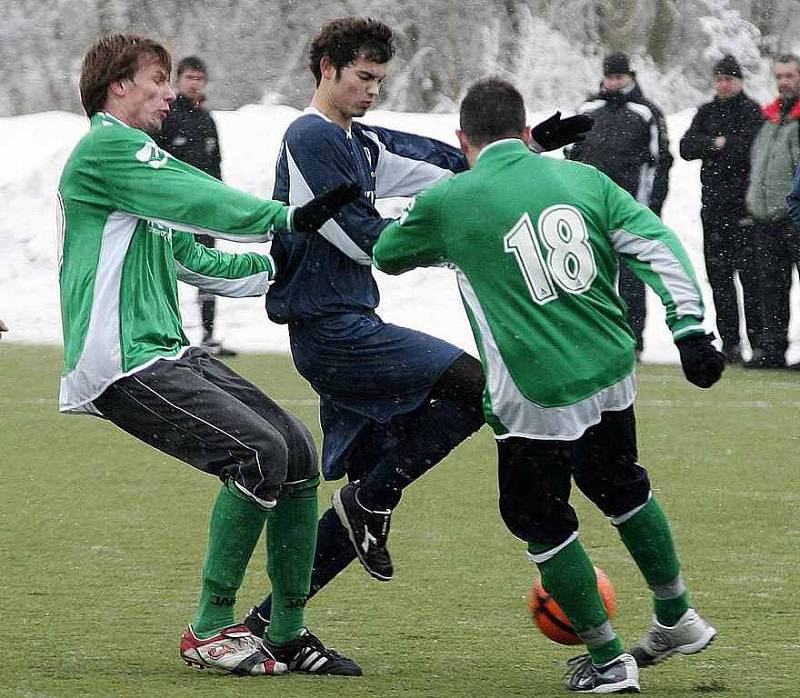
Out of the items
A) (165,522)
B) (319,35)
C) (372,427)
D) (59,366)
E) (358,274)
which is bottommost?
(59,366)

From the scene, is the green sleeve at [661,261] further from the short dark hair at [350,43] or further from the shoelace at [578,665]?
the short dark hair at [350,43]

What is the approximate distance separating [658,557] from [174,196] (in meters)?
1.68

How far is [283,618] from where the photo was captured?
5148 mm

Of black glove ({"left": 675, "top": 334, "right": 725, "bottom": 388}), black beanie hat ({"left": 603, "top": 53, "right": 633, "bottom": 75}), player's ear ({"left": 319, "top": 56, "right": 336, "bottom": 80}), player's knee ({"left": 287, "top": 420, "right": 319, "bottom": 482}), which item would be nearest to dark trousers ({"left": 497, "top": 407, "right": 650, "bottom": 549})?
black glove ({"left": 675, "top": 334, "right": 725, "bottom": 388})

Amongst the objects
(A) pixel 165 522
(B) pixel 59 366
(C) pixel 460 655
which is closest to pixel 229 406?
(C) pixel 460 655

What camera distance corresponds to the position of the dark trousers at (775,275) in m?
12.8

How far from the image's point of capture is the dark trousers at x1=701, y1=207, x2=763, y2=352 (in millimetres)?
13164

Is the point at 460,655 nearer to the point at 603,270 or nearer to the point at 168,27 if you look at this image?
the point at 603,270

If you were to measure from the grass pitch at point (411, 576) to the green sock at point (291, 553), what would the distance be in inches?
9.6

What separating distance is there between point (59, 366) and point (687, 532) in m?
7.16

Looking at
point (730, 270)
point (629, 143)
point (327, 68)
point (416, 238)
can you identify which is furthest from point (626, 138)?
point (416, 238)

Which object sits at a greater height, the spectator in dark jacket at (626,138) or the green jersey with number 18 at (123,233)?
the green jersey with number 18 at (123,233)

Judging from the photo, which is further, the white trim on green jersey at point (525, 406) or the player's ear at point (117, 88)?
the player's ear at point (117, 88)

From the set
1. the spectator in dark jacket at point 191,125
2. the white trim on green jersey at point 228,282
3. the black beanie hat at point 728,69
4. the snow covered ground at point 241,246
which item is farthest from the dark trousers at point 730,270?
the white trim on green jersey at point 228,282
